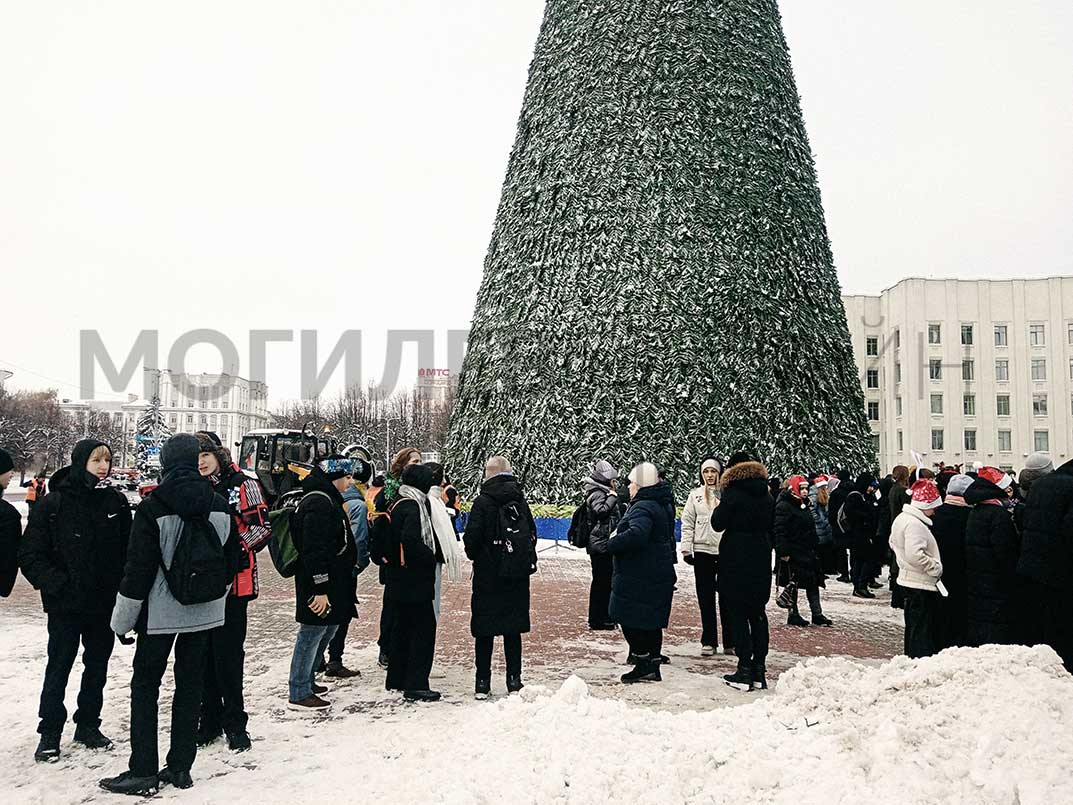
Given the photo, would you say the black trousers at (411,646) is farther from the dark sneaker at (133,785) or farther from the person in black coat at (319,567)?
the dark sneaker at (133,785)

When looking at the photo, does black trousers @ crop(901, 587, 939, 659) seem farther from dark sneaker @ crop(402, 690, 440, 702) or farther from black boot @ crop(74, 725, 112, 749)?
black boot @ crop(74, 725, 112, 749)

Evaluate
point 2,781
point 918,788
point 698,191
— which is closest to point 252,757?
point 2,781

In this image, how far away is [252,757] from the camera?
4.93 m

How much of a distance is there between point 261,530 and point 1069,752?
4.63 m

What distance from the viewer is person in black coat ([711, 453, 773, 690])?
21.4ft

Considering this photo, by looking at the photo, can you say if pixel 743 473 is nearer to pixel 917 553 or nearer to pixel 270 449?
pixel 917 553

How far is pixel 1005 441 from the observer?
57.1m

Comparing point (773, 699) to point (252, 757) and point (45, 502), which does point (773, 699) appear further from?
point (45, 502)

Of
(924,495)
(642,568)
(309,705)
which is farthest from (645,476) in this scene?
(309,705)

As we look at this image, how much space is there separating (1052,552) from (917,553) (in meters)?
0.91

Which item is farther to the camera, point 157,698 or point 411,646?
point 411,646

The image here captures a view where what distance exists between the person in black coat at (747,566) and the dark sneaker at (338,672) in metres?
3.15

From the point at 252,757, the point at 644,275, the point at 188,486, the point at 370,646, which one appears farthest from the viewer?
the point at 644,275

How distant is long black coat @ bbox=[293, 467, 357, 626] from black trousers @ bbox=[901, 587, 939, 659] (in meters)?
4.40
